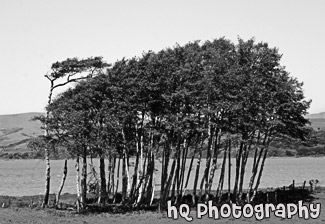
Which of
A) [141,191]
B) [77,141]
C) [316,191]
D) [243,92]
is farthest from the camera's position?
[316,191]

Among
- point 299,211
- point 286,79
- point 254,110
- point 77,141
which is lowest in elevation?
point 299,211

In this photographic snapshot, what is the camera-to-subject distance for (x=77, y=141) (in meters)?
41.4

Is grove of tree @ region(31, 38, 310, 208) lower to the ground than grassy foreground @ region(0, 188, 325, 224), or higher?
higher

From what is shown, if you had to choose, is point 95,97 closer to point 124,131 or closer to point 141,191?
point 124,131

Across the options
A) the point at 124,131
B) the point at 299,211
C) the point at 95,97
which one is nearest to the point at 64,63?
the point at 95,97

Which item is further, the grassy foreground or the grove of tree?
the grove of tree

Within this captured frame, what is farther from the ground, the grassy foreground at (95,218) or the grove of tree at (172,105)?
the grove of tree at (172,105)

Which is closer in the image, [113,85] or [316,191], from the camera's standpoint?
[113,85]

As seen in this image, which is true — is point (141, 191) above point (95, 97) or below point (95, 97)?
below

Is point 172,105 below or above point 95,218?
above

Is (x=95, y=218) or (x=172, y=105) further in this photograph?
(x=172, y=105)

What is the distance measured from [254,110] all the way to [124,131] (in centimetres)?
1188

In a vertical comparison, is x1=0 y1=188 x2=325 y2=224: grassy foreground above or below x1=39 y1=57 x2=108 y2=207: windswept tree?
below

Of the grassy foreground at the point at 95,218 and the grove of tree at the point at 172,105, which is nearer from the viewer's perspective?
the grassy foreground at the point at 95,218
